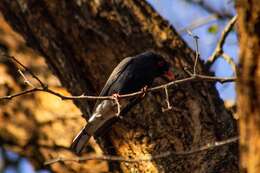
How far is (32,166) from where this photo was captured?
528 cm

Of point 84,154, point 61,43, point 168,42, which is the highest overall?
point 61,43

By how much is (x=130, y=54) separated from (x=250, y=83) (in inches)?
103

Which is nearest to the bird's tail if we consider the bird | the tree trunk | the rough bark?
the bird

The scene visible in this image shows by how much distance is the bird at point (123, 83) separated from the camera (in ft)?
14.9

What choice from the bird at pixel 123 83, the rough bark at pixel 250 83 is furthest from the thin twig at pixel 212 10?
the rough bark at pixel 250 83

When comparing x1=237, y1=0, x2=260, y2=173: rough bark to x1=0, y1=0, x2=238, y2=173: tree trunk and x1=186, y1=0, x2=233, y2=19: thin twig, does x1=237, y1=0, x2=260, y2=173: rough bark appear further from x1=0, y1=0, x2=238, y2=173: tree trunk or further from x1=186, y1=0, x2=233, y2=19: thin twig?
x1=186, y1=0, x2=233, y2=19: thin twig

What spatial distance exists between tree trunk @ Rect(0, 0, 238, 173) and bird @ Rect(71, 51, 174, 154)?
0.08 m

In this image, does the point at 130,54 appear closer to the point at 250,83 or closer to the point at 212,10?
the point at 212,10

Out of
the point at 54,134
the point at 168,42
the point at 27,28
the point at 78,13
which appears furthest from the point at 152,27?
the point at 54,134

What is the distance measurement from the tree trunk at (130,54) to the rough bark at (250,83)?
7.25 ft

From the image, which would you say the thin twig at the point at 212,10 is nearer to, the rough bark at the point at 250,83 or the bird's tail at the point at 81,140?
the bird's tail at the point at 81,140

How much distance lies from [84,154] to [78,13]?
1.28m

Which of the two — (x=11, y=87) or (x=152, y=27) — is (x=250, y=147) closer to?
(x=152, y=27)

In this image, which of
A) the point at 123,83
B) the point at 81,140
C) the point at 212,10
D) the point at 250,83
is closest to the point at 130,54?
the point at 81,140
